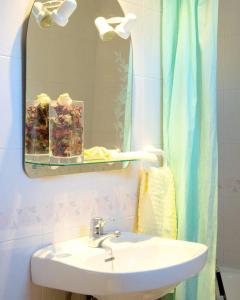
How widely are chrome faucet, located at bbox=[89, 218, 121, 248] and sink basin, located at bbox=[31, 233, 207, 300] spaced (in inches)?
1.0

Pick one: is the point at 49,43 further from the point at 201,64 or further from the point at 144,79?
the point at 201,64

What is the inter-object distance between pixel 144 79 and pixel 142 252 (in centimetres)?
81

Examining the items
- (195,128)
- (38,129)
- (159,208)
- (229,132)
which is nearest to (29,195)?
(38,129)

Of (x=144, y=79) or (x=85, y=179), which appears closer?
(x=85, y=179)

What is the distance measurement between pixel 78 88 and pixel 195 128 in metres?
0.60

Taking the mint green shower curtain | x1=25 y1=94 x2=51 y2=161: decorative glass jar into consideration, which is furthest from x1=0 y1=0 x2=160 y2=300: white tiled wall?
the mint green shower curtain

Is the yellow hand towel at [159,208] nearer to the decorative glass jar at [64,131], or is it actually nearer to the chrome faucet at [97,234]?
the chrome faucet at [97,234]

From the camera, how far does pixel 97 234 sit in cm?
178

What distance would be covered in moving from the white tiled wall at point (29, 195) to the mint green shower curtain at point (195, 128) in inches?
7.6

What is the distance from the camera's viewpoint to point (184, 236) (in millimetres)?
2059

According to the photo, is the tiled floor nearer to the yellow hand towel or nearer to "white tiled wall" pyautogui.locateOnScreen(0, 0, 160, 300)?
the yellow hand towel

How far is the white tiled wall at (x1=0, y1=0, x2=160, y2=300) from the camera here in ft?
5.10

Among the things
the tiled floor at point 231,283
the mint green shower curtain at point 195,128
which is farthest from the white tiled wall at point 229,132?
the mint green shower curtain at point 195,128

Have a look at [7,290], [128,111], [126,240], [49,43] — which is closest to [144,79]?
[128,111]
